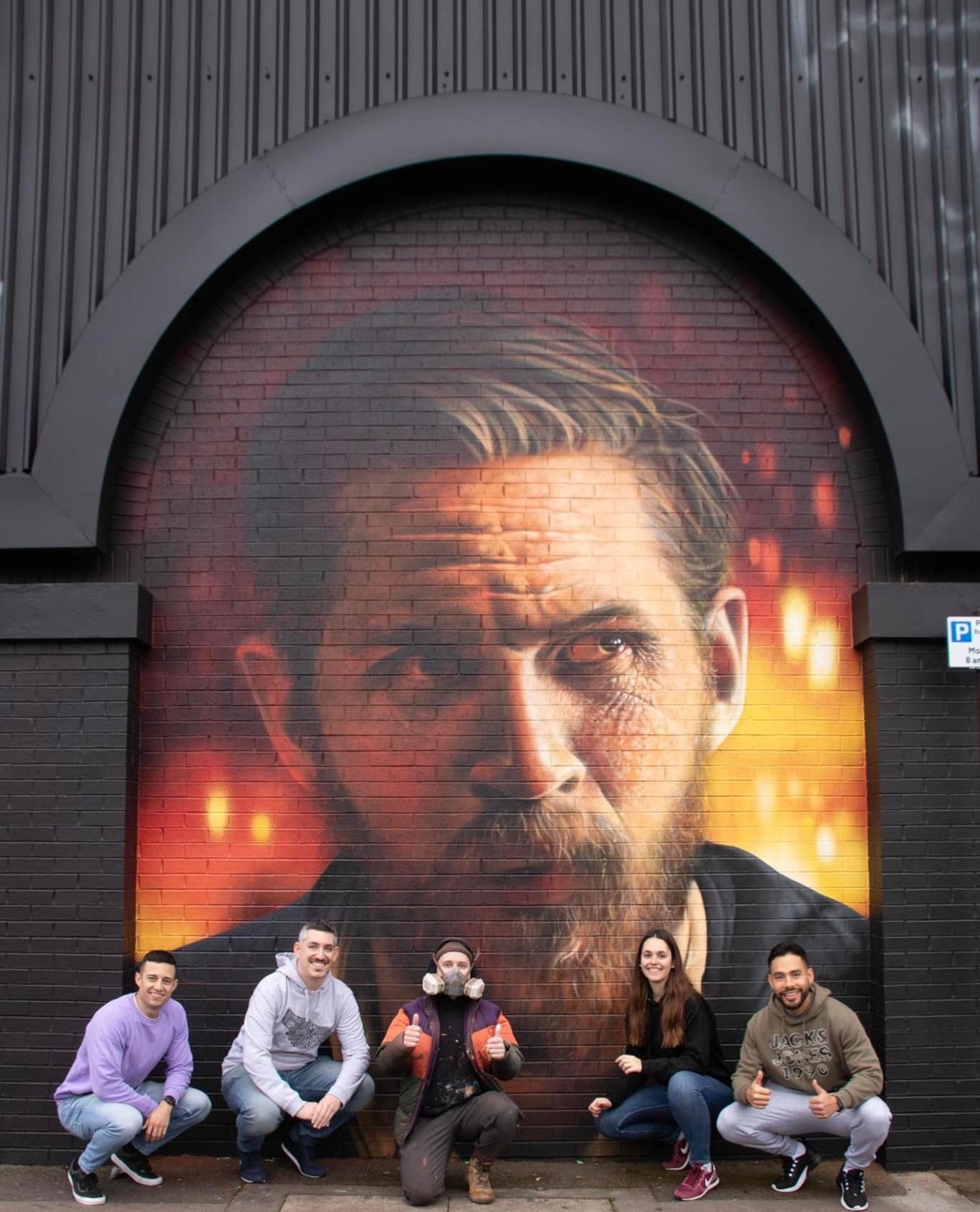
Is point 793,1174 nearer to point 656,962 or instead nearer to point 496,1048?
point 656,962

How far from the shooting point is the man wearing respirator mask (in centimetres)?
637

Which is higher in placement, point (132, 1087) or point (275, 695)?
point (275, 695)

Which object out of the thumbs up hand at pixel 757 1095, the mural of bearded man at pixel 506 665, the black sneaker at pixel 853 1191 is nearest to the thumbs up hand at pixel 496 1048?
the mural of bearded man at pixel 506 665

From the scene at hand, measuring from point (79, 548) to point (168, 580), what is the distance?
21.6 inches

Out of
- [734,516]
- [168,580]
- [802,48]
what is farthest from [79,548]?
[802,48]

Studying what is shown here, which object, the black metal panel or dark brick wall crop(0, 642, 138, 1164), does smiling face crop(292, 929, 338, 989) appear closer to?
dark brick wall crop(0, 642, 138, 1164)

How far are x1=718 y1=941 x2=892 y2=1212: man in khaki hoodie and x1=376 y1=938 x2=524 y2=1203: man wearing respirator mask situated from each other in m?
1.17

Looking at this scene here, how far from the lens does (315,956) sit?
6.60 meters

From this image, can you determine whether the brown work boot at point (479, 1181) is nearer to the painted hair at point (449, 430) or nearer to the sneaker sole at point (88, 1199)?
the sneaker sole at point (88, 1199)

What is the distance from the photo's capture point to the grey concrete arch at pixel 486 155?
7.27 meters

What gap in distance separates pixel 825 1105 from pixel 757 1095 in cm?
34

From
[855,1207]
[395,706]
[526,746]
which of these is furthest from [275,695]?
[855,1207]

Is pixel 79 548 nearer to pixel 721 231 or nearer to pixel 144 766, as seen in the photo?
pixel 144 766

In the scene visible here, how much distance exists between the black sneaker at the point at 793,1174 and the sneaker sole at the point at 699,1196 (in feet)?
1.04
